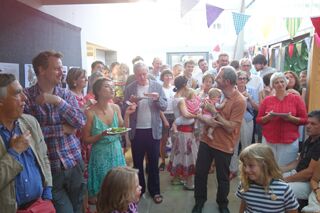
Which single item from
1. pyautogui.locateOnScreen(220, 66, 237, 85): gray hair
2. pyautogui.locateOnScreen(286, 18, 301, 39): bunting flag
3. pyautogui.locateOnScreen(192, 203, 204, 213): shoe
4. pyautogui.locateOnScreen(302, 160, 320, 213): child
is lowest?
pyautogui.locateOnScreen(192, 203, 204, 213): shoe

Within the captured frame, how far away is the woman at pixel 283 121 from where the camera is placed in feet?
9.96

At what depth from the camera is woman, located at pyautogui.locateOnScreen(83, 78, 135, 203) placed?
253 cm

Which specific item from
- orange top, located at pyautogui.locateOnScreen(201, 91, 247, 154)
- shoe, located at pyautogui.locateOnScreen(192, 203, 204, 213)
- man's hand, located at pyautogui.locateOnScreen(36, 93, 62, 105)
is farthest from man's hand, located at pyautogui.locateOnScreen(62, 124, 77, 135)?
shoe, located at pyautogui.locateOnScreen(192, 203, 204, 213)

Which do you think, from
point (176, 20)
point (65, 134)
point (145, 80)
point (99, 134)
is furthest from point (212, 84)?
point (176, 20)

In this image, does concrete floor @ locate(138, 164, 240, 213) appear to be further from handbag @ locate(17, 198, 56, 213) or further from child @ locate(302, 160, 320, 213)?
handbag @ locate(17, 198, 56, 213)

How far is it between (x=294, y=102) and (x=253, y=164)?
5.18ft

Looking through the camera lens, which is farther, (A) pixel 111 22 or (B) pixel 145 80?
(A) pixel 111 22

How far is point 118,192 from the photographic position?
1.58 m

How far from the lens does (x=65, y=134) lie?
2.08m

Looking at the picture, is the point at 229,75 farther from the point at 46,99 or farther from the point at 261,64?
the point at 261,64

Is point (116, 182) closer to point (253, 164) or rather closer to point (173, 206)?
point (253, 164)

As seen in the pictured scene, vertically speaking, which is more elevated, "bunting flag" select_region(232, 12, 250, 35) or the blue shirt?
"bunting flag" select_region(232, 12, 250, 35)

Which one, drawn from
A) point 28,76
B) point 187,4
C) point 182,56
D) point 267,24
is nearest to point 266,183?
point 28,76

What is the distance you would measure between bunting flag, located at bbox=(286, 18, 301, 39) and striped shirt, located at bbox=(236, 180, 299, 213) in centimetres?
381
